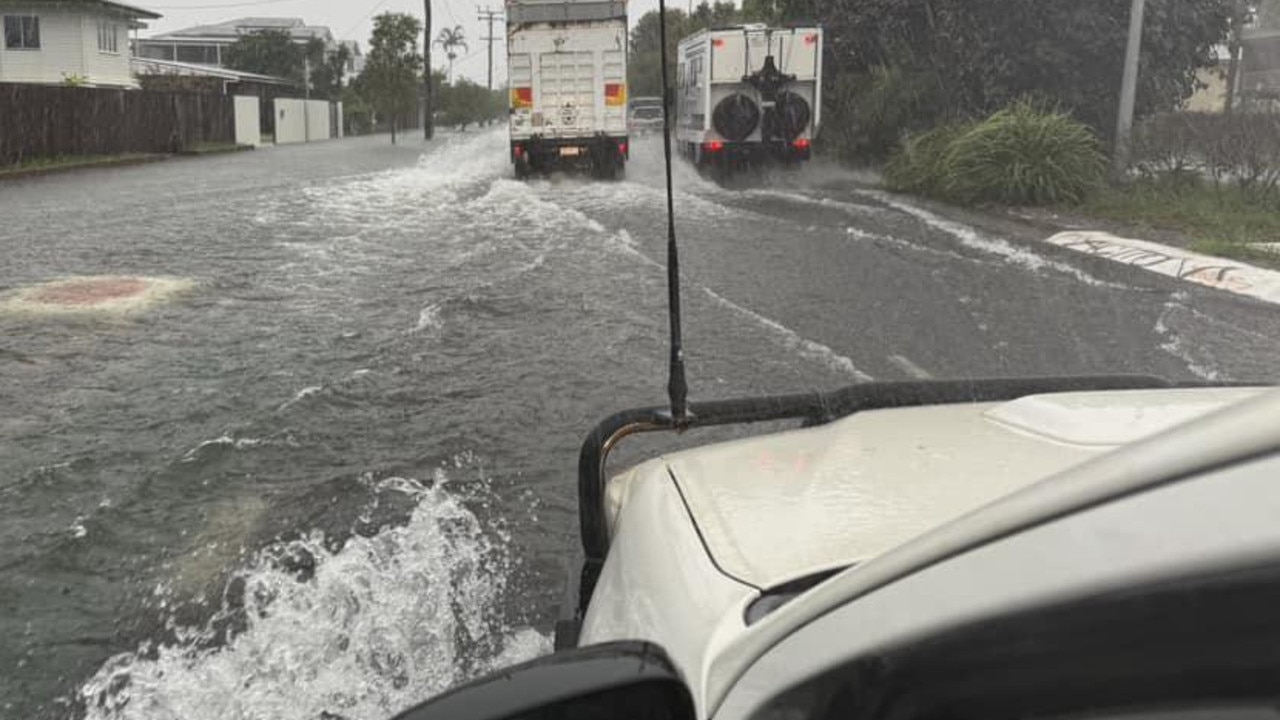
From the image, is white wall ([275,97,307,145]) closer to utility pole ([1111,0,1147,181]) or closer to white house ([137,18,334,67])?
white house ([137,18,334,67])

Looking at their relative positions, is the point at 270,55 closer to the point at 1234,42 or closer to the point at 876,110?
the point at 876,110

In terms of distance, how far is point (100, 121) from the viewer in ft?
94.4

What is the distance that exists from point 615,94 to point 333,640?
66.0 feet

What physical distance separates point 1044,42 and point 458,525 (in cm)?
1941

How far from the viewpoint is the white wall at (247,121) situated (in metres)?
41.8

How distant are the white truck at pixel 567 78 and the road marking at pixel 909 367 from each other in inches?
623

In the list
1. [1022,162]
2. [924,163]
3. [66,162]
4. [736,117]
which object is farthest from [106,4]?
[1022,162]

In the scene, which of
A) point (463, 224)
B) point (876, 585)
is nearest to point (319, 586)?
point (876, 585)

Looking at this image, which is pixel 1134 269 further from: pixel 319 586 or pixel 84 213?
pixel 84 213

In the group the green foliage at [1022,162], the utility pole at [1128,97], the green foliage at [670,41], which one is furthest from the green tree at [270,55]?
the utility pole at [1128,97]

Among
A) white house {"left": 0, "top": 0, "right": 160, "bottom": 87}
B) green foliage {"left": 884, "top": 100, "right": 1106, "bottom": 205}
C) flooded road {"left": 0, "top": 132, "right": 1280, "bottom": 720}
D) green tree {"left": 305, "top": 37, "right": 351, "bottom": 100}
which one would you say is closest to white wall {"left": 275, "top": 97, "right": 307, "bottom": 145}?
white house {"left": 0, "top": 0, "right": 160, "bottom": 87}

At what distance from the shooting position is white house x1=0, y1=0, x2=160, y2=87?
1598 inches

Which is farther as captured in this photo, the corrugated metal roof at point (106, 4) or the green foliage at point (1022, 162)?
the corrugated metal roof at point (106, 4)

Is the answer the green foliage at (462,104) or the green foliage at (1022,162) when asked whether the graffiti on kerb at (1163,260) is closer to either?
the green foliage at (1022,162)
